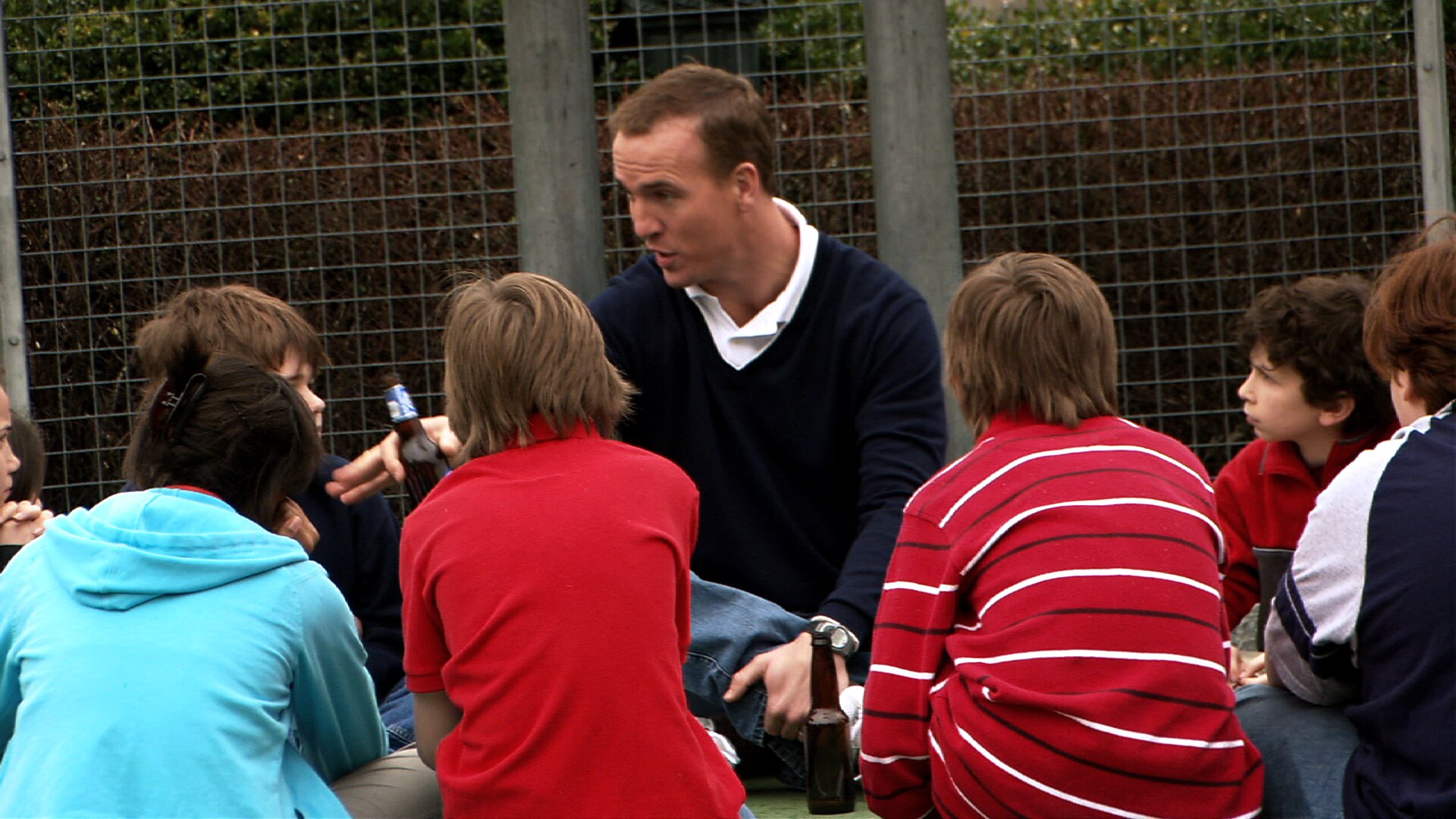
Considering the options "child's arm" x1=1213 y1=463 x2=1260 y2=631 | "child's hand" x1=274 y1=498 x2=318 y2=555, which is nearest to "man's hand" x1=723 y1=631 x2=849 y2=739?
"child's hand" x1=274 y1=498 x2=318 y2=555

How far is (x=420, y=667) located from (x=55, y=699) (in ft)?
1.82

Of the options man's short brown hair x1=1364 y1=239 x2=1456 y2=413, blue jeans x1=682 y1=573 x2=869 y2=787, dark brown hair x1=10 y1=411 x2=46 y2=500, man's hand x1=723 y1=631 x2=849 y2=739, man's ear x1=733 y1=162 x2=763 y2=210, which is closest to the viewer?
man's short brown hair x1=1364 y1=239 x2=1456 y2=413

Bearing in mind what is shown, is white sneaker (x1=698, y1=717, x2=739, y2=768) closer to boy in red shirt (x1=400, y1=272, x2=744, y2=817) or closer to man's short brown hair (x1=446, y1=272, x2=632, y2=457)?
boy in red shirt (x1=400, y1=272, x2=744, y2=817)

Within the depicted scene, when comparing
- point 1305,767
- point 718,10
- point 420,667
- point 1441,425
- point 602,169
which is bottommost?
point 1305,767

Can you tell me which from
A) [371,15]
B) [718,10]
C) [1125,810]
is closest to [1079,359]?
[1125,810]

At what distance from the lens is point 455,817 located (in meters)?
2.46

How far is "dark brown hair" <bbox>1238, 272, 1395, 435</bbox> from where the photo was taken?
11.8 ft

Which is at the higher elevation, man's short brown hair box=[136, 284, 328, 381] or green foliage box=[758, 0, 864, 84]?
green foliage box=[758, 0, 864, 84]

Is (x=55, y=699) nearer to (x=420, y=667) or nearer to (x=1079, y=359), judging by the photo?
(x=420, y=667)

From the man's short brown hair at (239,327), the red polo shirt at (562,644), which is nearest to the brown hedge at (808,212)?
the man's short brown hair at (239,327)

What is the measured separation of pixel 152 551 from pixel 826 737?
1303 millimetres

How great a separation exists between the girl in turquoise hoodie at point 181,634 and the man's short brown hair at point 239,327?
0.79 m

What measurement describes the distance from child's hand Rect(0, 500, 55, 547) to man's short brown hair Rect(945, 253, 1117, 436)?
2.15 meters

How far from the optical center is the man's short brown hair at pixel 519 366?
2.53 metres
